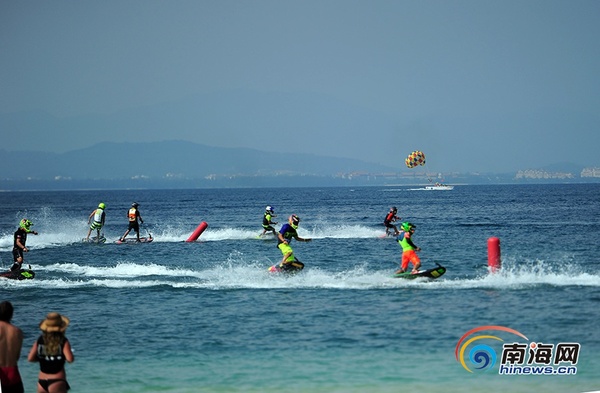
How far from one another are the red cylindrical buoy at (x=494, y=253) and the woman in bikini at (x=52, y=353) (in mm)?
15697

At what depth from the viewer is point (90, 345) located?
1744 centimetres

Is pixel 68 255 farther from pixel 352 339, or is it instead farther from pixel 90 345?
pixel 352 339

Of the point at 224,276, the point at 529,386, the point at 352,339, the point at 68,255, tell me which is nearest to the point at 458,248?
the point at 224,276

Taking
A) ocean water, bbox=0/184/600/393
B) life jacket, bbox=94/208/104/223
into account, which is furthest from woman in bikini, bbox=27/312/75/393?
life jacket, bbox=94/208/104/223

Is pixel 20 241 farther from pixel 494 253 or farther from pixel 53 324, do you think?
pixel 53 324

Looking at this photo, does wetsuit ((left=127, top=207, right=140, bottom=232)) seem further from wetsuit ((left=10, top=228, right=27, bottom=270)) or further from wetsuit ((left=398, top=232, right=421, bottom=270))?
wetsuit ((left=398, top=232, right=421, bottom=270))

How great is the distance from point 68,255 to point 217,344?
74.8 ft

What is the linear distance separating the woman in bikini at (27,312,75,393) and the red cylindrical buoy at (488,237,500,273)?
15697mm

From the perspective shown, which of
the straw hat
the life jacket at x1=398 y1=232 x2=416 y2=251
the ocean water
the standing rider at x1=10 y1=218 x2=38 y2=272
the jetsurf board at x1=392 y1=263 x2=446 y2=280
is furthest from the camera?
the standing rider at x1=10 y1=218 x2=38 y2=272

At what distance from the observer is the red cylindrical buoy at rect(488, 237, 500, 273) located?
23.6 metres

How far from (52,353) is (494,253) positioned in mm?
16033

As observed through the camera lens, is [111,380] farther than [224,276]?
No

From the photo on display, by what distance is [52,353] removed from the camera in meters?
10.6

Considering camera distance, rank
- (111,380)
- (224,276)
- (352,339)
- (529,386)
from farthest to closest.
Answer: 1. (224,276)
2. (352,339)
3. (111,380)
4. (529,386)
